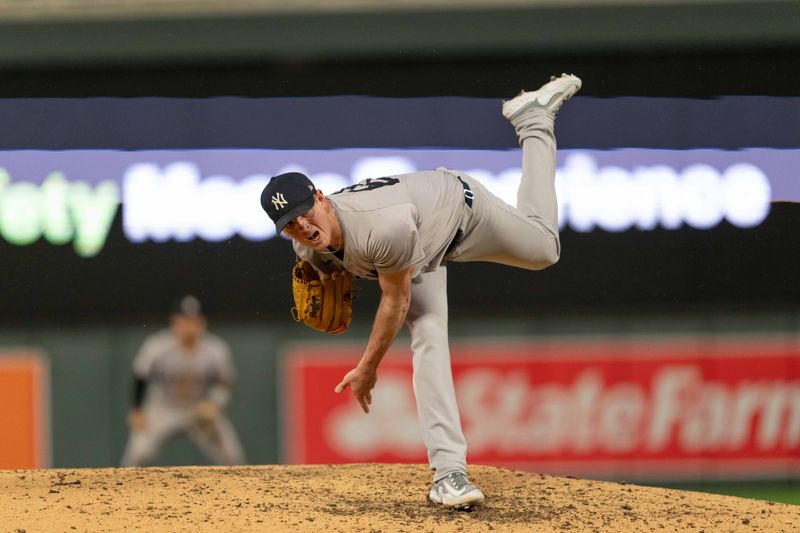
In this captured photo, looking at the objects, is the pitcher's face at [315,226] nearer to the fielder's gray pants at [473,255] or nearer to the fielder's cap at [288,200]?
the fielder's cap at [288,200]

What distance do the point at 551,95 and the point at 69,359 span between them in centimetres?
467

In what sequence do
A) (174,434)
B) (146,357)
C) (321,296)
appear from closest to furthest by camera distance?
(321,296), (146,357), (174,434)

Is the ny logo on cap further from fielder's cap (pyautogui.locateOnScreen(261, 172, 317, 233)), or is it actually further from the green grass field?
the green grass field

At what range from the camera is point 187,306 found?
319 inches

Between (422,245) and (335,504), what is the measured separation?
0.94 meters

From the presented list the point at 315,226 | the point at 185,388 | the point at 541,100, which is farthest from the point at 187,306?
the point at 315,226

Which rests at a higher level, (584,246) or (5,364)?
(584,246)

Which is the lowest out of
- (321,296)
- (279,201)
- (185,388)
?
(185,388)

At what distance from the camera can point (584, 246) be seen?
27.2 ft

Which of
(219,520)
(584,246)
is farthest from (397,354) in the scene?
(219,520)

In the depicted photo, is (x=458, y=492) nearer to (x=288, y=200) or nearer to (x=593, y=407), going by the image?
(x=288, y=200)

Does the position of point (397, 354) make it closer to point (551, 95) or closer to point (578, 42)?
point (578, 42)

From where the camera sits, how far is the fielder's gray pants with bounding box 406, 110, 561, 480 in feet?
12.5

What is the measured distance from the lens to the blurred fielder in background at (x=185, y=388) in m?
7.97
